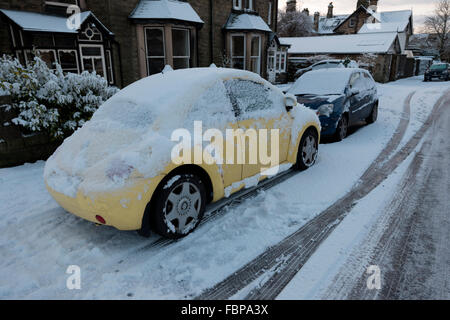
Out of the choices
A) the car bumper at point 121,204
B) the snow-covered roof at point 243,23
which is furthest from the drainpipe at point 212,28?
the car bumper at point 121,204

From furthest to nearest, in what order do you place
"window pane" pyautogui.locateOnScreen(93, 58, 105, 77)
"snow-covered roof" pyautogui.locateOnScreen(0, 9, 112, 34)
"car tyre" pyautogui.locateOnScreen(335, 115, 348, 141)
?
1. "window pane" pyautogui.locateOnScreen(93, 58, 105, 77)
2. "snow-covered roof" pyautogui.locateOnScreen(0, 9, 112, 34)
3. "car tyre" pyautogui.locateOnScreen(335, 115, 348, 141)

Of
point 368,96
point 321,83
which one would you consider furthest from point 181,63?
point 368,96

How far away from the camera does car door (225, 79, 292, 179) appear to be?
12.9 feet

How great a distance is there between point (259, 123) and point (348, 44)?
99.3 ft

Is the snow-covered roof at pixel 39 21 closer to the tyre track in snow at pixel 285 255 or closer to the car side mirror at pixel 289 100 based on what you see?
the car side mirror at pixel 289 100

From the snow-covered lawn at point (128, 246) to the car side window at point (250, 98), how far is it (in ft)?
4.03

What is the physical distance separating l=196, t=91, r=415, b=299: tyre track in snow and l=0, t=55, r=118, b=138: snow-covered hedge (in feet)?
15.0

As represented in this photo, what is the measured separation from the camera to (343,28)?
51312 millimetres

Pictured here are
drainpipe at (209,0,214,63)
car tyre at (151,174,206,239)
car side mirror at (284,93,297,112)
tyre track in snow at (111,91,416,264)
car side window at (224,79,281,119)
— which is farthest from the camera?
drainpipe at (209,0,214,63)

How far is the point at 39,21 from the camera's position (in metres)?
10.2

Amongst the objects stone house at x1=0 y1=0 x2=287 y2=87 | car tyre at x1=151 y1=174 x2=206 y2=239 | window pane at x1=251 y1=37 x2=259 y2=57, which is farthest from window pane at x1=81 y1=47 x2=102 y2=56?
window pane at x1=251 y1=37 x2=259 y2=57

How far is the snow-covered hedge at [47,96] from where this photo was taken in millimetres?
5301

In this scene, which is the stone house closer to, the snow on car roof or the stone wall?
the stone wall
